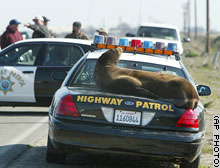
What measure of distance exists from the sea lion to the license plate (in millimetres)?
304

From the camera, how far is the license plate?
19.5 ft

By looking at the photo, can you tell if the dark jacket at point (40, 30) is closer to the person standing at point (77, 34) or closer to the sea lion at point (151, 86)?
the person standing at point (77, 34)

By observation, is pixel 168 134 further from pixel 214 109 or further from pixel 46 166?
pixel 214 109

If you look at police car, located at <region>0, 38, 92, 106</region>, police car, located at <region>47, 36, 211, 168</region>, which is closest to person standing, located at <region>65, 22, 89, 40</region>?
police car, located at <region>0, 38, 92, 106</region>

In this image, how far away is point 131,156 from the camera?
5.98m

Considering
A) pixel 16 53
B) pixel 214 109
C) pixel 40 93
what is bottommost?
pixel 214 109

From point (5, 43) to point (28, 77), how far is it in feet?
12.8

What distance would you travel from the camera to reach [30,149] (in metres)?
7.65

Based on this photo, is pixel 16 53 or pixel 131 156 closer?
pixel 131 156

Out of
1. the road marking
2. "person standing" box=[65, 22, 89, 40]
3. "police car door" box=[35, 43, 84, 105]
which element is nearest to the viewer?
the road marking

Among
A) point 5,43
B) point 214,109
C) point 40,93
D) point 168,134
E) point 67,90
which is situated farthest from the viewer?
point 5,43

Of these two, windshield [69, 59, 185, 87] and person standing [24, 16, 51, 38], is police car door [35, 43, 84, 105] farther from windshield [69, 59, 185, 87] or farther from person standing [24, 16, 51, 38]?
windshield [69, 59, 185, 87]

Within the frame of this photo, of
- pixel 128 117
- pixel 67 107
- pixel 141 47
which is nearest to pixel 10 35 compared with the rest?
pixel 141 47

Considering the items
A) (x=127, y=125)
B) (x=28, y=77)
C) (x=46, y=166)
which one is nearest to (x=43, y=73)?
(x=28, y=77)
